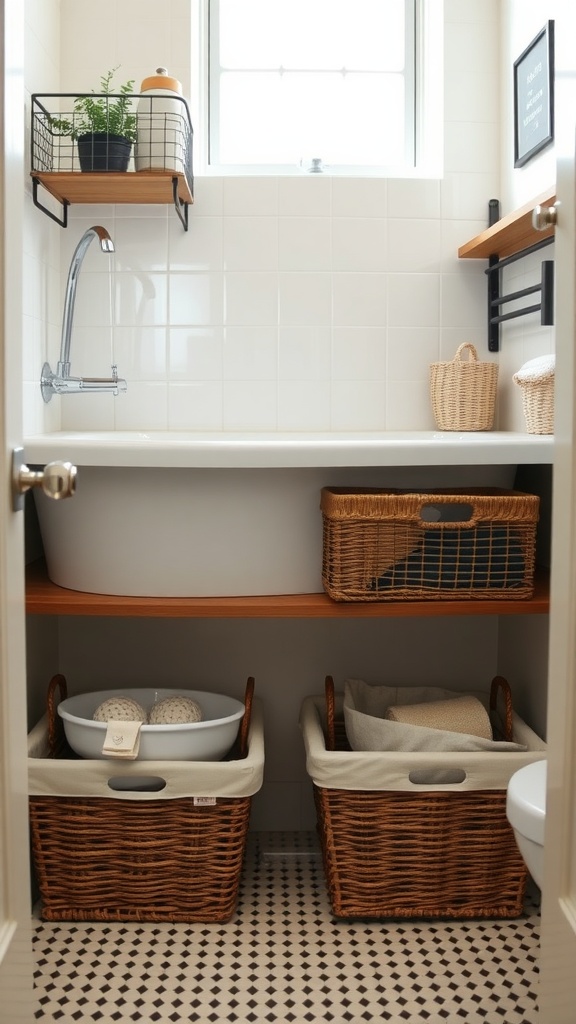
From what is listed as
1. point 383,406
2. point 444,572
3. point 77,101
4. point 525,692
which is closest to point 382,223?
point 383,406

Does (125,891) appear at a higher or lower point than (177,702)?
lower

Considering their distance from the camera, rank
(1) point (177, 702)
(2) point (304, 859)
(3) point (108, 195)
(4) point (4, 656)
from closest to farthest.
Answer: (4) point (4, 656) → (1) point (177, 702) → (2) point (304, 859) → (3) point (108, 195)

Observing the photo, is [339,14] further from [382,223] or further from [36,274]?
[36,274]

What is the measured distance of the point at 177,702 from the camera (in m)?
1.96

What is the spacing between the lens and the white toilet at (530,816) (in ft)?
4.20

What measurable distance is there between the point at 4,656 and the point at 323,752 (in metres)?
1.00

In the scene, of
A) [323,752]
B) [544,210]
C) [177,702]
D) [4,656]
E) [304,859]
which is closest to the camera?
[4,656]

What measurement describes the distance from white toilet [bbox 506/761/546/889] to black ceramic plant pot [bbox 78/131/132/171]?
1671 mm

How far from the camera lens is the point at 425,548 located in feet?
5.98

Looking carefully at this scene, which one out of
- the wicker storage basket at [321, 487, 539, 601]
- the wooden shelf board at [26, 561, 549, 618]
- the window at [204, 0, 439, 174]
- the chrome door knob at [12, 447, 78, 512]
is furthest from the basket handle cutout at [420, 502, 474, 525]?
the window at [204, 0, 439, 174]

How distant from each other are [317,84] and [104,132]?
798 millimetres

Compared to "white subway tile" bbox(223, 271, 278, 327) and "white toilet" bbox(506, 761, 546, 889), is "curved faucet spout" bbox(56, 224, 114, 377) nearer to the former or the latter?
"white subway tile" bbox(223, 271, 278, 327)

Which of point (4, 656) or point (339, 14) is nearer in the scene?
point (4, 656)

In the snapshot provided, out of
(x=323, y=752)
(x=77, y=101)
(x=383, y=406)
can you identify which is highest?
(x=77, y=101)
